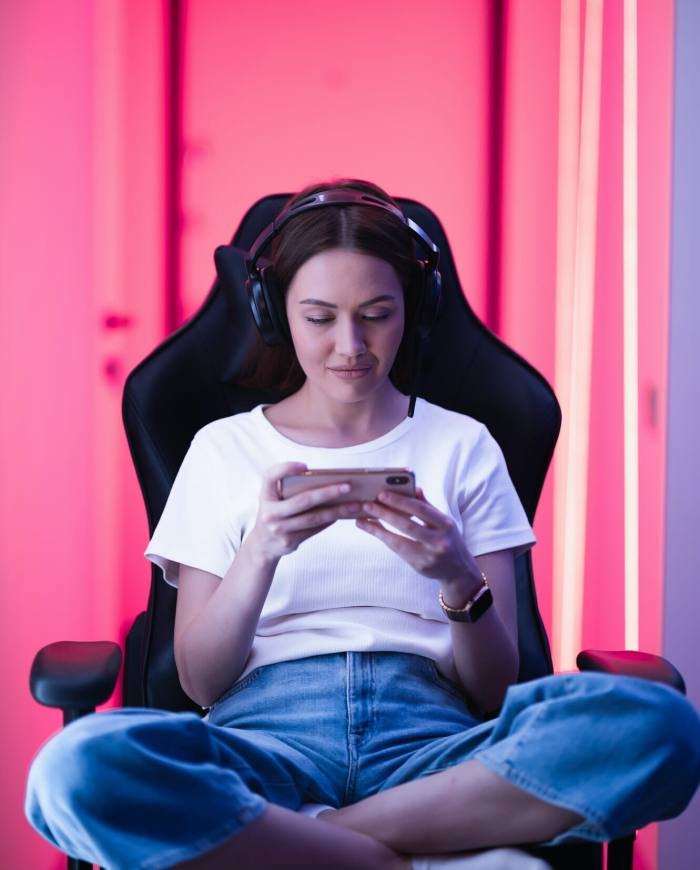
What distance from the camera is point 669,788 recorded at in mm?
913

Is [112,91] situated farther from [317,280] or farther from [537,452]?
[537,452]

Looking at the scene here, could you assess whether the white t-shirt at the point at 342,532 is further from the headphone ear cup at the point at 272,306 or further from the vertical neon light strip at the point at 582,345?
the vertical neon light strip at the point at 582,345

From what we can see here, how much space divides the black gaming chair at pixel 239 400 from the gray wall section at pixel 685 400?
0.33 metres

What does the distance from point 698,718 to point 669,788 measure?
0.23 ft

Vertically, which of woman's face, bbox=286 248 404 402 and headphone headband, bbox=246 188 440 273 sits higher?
headphone headband, bbox=246 188 440 273

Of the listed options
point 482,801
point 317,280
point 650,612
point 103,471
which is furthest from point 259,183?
point 482,801

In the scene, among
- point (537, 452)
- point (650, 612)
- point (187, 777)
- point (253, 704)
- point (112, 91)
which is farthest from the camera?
point (112, 91)

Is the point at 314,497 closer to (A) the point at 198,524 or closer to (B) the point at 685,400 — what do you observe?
(A) the point at 198,524

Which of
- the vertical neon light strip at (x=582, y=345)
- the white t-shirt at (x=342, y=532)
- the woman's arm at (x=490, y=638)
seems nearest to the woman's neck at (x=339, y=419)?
the white t-shirt at (x=342, y=532)

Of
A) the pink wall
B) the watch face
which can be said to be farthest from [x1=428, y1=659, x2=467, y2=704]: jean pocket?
the pink wall

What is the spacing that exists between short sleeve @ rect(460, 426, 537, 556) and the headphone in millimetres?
191

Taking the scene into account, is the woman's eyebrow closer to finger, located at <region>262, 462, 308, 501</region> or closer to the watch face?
finger, located at <region>262, 462, 308, 501</region>

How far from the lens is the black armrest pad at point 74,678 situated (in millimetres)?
999

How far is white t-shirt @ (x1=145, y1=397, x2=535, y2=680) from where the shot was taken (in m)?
1.23
